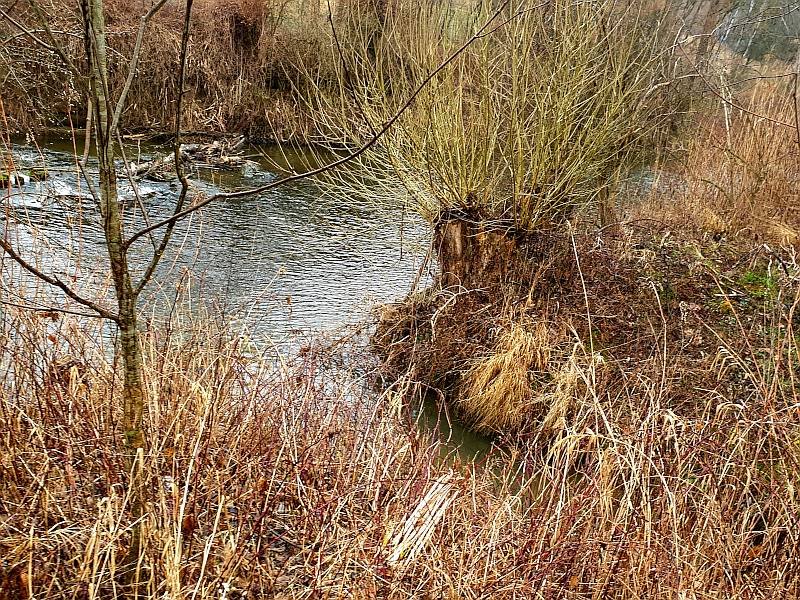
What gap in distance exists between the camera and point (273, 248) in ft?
30.7

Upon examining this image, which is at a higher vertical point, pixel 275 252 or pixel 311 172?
pixel 311 172

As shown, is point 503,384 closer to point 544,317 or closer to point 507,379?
point 507,379

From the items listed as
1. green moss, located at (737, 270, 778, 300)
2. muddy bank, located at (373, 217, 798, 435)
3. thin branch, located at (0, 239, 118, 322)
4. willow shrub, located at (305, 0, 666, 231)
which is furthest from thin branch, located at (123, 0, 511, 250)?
green moss, located at (737, 270, 778, 300)

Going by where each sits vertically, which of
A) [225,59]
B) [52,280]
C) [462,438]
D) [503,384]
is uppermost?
[225,59]

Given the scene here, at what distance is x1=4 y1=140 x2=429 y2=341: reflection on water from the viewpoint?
725cm

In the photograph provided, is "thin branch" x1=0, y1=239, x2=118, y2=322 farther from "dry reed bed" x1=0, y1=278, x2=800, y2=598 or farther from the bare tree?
"dry reed bed" x1=0, y1=278, x2=800, y2=598

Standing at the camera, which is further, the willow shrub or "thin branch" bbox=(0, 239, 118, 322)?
the willow shrub

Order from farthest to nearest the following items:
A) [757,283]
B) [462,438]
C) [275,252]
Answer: [275,252], [757,283], [462,438]

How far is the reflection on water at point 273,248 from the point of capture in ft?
23.8

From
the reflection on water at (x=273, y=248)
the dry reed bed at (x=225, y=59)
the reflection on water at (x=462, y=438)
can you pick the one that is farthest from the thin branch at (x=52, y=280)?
the dry reed bed at (x=225, y=59)

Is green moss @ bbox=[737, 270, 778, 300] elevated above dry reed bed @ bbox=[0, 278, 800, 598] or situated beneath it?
elevated above

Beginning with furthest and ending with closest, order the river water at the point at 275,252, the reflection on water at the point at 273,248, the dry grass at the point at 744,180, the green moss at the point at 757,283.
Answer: the dry grass at the point at 744,180 < the reflection on water at the point at 273,248 < the green moss at the point at 757,283 < the river water at the point at 275,252

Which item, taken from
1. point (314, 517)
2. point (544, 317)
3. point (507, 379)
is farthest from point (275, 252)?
point (314, 517)

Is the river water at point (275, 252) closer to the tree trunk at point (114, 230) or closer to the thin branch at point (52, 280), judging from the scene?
the tree trunk at point (114, 230)
